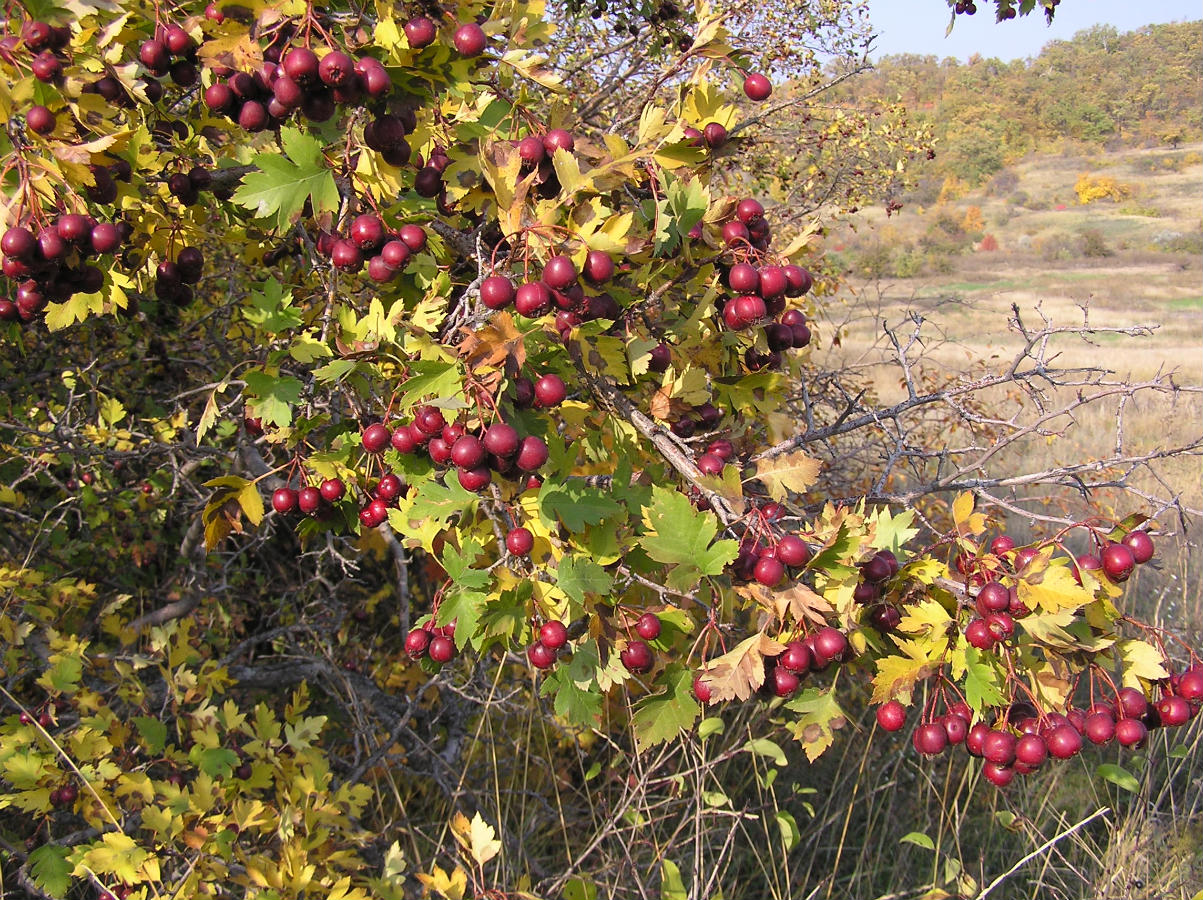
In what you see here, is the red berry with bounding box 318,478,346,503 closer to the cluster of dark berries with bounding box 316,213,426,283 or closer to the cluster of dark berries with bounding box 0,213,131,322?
the cluster of dark berries with bounding box 316,213,426,283

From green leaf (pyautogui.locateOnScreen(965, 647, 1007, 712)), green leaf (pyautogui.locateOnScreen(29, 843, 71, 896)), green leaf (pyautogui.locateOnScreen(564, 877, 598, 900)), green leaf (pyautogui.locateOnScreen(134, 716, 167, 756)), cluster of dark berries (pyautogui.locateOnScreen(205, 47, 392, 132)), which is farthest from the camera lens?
green leaf (pyautogui.locateOnScreen(134, 716, 167, 756))

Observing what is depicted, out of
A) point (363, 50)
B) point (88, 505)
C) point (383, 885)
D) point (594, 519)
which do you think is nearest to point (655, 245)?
point (594, 519)

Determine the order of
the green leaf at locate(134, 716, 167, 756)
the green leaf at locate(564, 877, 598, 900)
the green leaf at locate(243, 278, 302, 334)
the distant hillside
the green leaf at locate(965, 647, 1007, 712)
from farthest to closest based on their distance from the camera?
1. the distant hillside
2. the green leaf at locate(134, 716, 167, 756)
3. the green leaf at locate(564, 877, 598, 900)
4. the green leaf at locate(243, 278, 302, 334)
5. the green leaf at locate(965, 647, 1007, 712)

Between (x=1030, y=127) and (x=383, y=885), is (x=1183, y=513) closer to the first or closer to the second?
(x=383, y=885)

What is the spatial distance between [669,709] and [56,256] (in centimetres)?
133

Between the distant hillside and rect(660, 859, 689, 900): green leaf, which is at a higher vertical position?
the distant hillside

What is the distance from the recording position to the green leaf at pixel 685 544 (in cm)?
131

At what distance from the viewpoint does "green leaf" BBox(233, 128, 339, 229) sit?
1.42 m

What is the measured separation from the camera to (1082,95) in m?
44.7

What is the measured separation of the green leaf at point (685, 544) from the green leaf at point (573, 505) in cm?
9

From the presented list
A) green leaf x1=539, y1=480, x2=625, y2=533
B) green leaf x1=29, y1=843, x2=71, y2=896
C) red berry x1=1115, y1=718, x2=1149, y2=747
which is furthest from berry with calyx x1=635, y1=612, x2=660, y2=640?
green leaf x1=29, y1=843, x2=71, y2=896

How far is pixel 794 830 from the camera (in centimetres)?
278

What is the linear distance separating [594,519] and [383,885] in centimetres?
142

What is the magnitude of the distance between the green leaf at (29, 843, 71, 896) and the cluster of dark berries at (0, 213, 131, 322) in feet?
4.91
